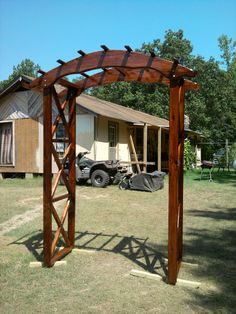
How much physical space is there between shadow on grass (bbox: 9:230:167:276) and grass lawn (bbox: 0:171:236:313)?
0.5 inches

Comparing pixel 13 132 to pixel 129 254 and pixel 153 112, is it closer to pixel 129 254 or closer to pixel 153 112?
pixel 129 254

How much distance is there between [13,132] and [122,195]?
755 cm

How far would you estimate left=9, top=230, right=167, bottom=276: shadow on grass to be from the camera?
4531mm

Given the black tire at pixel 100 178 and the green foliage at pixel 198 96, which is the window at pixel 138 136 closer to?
the black tire at pixel 100 178

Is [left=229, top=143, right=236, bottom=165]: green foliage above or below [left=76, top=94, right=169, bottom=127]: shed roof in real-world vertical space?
below

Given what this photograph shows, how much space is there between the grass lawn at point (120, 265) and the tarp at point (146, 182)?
9.70 ft

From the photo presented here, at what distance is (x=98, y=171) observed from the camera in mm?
12500

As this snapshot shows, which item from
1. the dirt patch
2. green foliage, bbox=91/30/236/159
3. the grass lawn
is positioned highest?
green foliage, bbox=91/30/236/159

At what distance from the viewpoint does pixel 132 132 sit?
1806 centimetres

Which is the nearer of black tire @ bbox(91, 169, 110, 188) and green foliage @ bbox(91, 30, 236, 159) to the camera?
black tire @ bbox(91, 169, 110, 188)

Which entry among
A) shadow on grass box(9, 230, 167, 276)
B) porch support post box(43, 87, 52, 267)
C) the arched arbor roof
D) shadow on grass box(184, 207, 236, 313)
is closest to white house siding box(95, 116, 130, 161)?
shadow on grass box(184, 207, 236, 313)

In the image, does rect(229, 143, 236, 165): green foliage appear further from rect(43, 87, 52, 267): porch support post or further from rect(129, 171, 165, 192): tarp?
rect(43, 87, 52, 267): porch support post

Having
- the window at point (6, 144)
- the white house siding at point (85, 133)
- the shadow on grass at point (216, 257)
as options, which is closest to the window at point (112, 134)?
the white house siding at point (85, 133)

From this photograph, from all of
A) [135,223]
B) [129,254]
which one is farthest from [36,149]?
[129,254]
